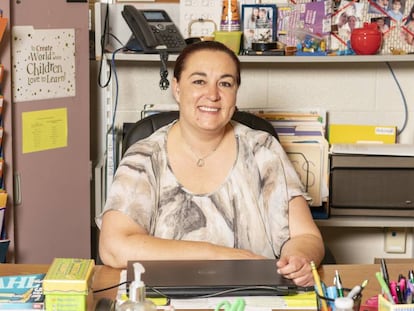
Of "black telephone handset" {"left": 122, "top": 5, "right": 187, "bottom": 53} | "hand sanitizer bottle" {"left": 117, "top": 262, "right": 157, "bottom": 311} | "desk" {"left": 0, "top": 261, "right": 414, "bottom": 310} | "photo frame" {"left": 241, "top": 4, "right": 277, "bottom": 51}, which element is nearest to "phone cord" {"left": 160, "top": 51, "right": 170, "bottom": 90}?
"black telephone handset" {"left": 122, "top": 5, "right": 187, "bottom": 53}

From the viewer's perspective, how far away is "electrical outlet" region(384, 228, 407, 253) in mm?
3281

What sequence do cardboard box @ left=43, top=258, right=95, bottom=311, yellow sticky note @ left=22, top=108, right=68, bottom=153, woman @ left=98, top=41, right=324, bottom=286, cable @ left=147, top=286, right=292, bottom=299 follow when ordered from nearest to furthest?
1. cardboard box @ left=43, top=258, right=95, bottom=311
2. cable @ left=147, top=286, right=292, bottom=299
3. woman @ left=98, top=41, right=324, bottom=286
4. yellow sticky note @ left=22, top=108, right=68, bottom=153

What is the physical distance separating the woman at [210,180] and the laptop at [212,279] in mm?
318

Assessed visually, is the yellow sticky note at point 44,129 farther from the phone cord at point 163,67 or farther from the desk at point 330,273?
the desk at point 330,273

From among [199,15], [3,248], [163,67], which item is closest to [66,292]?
[3,248]

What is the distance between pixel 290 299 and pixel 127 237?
506 mm

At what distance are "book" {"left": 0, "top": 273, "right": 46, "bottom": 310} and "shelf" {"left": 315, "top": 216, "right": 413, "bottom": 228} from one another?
150cm

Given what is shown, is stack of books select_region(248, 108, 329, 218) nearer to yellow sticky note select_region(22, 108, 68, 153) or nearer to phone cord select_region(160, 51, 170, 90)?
phone cord select_region(160, 51, 170, 90)

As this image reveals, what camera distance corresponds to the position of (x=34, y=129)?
2723mm

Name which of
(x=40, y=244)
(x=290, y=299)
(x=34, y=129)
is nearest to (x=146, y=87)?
(x=34, y=129)

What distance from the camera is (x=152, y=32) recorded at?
114 inches

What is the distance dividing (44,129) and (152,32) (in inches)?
21.9

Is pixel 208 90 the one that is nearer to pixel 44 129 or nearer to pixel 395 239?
pixel 44 129

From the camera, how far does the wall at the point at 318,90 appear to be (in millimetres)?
3156
